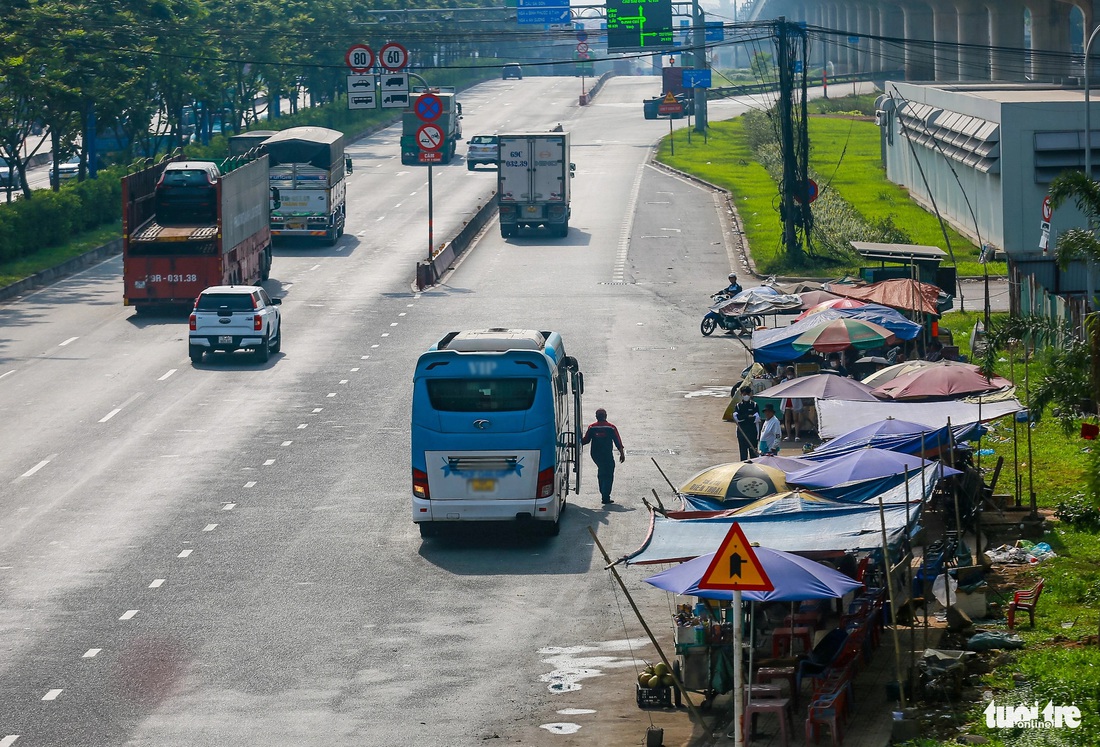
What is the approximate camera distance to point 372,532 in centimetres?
2431

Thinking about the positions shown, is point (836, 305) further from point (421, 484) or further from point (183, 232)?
point (183, 232)

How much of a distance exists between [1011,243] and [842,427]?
102ft

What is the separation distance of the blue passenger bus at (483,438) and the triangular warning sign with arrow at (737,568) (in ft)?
32.2

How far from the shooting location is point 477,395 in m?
23.4

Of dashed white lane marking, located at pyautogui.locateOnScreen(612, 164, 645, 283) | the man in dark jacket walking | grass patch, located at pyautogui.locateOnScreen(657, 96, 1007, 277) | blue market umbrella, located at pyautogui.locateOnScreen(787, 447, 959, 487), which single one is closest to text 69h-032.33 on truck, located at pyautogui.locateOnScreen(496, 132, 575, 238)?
dashed white lane marking, located at pyautogui.locateOnScreen(612, 164, 645, 283)

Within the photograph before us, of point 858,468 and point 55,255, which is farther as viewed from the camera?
point 55,255

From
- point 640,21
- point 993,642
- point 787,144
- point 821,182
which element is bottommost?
point 993,642

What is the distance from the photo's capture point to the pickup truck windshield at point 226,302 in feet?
124

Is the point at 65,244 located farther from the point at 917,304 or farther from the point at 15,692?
the point at 15,692

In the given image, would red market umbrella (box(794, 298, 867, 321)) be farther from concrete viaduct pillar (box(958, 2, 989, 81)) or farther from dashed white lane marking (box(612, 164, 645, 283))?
concrete viaduct pillar (box(958, 2, 989, 81))

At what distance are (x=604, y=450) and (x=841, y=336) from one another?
646cm

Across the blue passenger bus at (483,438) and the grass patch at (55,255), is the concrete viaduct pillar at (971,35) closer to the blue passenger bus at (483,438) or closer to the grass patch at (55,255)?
the grass patch at (55,255)

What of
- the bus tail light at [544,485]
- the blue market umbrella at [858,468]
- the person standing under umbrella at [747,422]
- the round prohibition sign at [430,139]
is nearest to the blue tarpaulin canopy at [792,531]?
the blue market umbrella at [858,468]

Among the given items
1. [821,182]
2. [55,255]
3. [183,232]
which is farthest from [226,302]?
[821,182]
